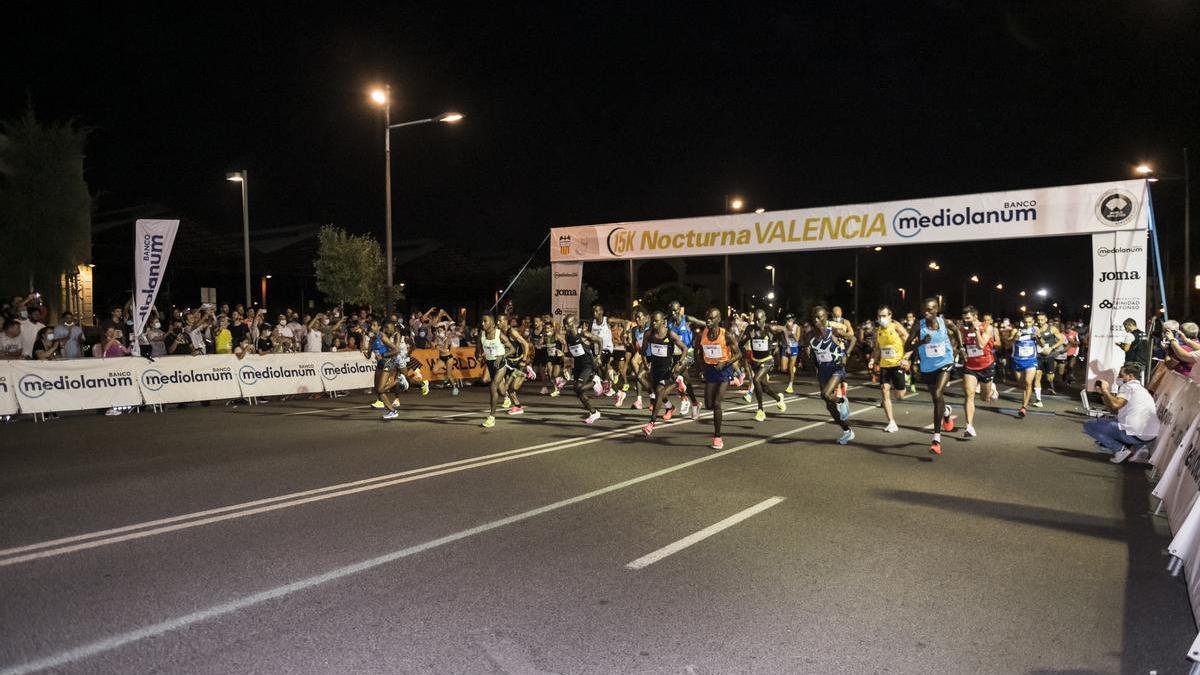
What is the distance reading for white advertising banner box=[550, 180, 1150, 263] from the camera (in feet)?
48.8

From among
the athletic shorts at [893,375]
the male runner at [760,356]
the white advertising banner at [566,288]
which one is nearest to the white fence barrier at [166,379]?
the white advertising banner at [566,288]

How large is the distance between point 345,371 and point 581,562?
15271mm

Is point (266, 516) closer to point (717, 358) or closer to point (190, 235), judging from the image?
point (717, 358)

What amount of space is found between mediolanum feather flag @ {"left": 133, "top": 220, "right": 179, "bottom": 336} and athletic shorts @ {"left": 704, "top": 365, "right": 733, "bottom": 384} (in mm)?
12019

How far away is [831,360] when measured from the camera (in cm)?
1152

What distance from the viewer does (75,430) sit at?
12.5 meters

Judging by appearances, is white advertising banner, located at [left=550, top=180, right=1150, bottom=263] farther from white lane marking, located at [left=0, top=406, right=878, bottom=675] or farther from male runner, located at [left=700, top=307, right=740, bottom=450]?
white lane marking, located at [left=0, top=406, right=878, bottom=675]

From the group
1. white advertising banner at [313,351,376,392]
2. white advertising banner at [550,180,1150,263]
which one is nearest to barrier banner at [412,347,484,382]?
white advertising banner at [313,351,376,392]

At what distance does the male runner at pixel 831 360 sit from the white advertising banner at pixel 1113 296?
20.2 ft

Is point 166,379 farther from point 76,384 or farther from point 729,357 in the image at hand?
point 729,357

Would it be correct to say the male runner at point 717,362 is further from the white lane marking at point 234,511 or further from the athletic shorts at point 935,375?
the athletic shorts at point 935,375

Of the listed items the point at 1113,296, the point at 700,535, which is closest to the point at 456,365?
the point at 1113,296

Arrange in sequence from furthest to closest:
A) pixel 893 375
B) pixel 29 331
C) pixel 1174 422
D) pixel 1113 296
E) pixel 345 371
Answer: pixel 345 371
pixel 29 331
pixel 1113 296
pixel 893 375
pixel 1174 422

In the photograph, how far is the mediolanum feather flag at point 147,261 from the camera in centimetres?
1614
